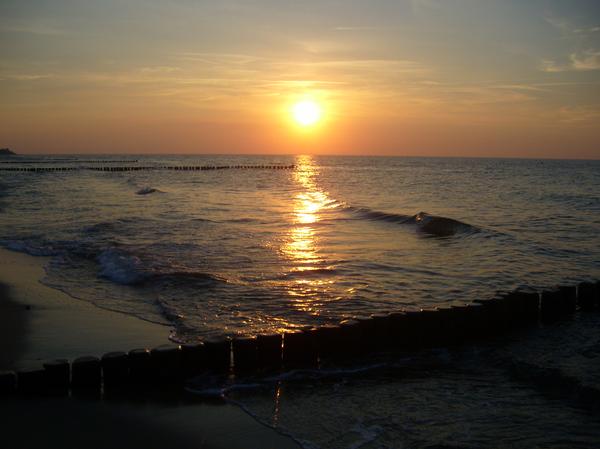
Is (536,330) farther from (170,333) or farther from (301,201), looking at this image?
(301,201)

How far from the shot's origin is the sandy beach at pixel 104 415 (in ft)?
20.6

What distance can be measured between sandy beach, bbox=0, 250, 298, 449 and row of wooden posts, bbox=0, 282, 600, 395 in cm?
39

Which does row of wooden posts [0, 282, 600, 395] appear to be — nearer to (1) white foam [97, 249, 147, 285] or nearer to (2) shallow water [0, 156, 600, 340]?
(2) shallow water [0, 156, 600, 340]

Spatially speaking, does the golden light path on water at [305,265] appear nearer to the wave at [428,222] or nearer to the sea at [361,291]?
the sea at [361,291]

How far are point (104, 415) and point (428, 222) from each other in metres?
23.2

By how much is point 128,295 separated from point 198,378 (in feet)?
17.7

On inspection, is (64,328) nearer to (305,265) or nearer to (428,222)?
(305,265)

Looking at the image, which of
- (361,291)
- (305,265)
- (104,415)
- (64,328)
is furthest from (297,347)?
(305,265)

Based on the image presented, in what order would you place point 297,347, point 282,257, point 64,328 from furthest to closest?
point 282,257, point 64,328, point 297,347

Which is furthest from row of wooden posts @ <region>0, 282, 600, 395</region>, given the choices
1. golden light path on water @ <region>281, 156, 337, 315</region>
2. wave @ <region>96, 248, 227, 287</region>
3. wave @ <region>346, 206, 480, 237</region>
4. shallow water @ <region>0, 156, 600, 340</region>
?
wave @ <region>346, 206, 480, 237</region>

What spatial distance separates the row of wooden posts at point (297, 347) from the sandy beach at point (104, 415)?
0.39 m

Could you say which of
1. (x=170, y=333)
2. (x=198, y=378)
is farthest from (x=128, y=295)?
(x=198, y=378)

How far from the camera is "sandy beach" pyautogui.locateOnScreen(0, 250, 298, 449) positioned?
6.27 m

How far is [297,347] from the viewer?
8.91 m
